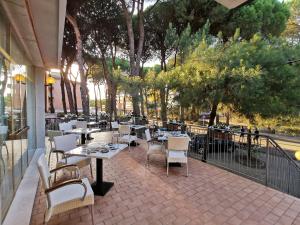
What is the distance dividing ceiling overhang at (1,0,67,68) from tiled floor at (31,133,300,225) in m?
2.58

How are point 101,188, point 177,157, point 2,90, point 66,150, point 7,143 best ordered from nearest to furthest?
point 2,90, point 7,143, point 101,188, point 66,150, point 177,157

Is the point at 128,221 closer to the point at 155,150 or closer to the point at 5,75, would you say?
the point at 155,150

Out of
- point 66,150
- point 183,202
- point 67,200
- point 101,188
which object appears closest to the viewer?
point 67,200

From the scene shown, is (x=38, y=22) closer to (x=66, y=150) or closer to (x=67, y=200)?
(x=66, y=150)

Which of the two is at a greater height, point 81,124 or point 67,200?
point 81,124

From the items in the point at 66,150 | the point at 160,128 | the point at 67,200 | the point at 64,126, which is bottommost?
the point at 67,200

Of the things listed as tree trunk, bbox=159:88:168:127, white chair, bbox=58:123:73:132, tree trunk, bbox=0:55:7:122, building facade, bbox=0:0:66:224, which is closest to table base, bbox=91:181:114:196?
building facade, bbox=0:0:66:224

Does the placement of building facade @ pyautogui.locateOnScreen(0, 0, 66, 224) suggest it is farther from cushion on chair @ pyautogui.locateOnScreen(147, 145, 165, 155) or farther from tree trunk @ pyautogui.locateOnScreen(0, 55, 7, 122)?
cushion on chair @ pyautogui.locateOnScreen(147, 145, 165, 155)

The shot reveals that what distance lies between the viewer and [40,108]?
5.55m

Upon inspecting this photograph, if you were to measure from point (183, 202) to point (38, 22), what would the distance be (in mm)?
3321

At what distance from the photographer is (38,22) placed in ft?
8.77

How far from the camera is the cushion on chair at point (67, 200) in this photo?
77.4 inches

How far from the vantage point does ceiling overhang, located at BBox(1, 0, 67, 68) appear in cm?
224

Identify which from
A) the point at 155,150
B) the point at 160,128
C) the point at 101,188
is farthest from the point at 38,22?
the point at 160,128
